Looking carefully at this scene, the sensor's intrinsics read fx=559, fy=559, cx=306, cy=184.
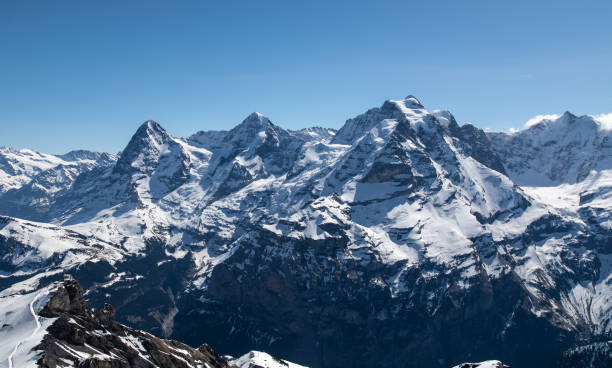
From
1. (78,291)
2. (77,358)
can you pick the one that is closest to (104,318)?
(78,291)

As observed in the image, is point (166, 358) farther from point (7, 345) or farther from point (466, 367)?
point (466, 367)

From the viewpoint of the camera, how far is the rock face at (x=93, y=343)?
128 metres

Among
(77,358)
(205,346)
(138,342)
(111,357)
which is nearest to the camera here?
(77,358)

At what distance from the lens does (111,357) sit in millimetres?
138000

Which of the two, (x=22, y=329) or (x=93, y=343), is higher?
(x=22, y=329)

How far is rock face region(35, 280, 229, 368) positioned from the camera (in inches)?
5059

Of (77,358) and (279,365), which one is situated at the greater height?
(77,358)

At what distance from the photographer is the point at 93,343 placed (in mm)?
142125

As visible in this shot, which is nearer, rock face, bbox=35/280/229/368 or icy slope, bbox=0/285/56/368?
icy slope, bbox=0/285/56/368

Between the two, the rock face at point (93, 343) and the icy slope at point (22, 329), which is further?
the rock face at point (93, 343)

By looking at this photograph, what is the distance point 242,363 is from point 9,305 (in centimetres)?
7831

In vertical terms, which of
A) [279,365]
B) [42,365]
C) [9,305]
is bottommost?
[279,365]

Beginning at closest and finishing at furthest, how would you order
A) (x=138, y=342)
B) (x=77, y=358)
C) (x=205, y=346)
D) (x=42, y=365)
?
1. (x=42, y=365)
2. (x=77, y=358)
3. (x=138, y=342)
4. (x=205, y=346)

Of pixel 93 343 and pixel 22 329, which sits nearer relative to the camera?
pixel 93 343
